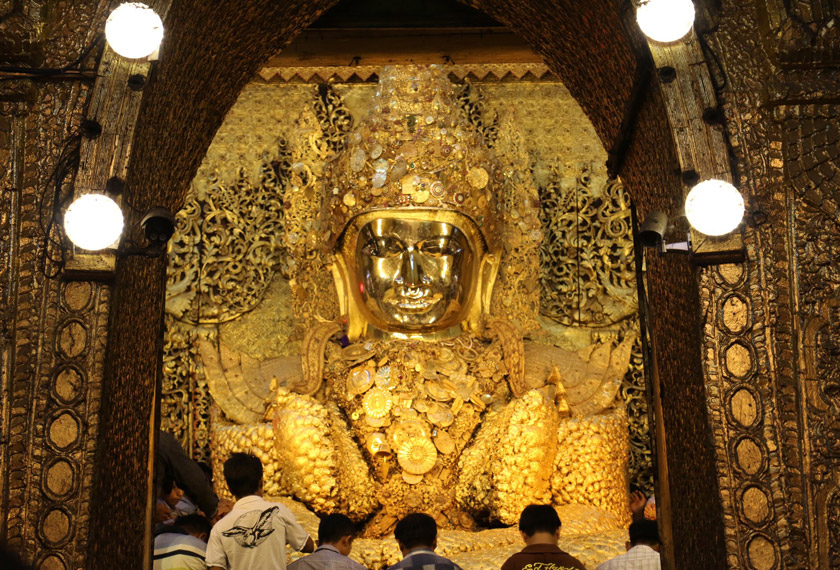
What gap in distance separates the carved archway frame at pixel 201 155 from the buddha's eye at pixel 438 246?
2.56 metres

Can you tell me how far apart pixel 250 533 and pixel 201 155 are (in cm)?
154

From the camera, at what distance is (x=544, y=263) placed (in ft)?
24.0

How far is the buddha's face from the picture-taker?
6.73m

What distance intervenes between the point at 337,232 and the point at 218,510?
7.08ft

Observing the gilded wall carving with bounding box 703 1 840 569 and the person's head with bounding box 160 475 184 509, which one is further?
the person's head with bounding box 160 475 184 509

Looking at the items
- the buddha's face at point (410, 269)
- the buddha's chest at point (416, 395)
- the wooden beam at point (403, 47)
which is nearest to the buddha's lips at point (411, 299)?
the buddha's face at point (410, 269)

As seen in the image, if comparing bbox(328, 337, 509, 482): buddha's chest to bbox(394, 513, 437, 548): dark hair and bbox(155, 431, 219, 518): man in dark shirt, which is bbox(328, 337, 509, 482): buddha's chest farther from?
bbox(394, 513, 437, 548): dark hair

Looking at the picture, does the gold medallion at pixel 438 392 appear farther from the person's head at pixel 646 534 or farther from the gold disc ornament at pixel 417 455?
the person's head at pixel 646 534

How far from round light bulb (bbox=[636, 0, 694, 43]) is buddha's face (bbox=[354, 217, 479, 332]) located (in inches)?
137

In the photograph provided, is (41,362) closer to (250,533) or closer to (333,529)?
(250,533)

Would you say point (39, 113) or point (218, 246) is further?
point (218, 246)

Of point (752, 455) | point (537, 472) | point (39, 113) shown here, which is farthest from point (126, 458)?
point (537, 472)

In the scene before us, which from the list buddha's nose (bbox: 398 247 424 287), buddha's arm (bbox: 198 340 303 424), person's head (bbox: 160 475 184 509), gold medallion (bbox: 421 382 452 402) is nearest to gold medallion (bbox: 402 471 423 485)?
gold medallion (bbox: 421 382 452 402)

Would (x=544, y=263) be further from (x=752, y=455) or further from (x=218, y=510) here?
(x=752, y=455)
